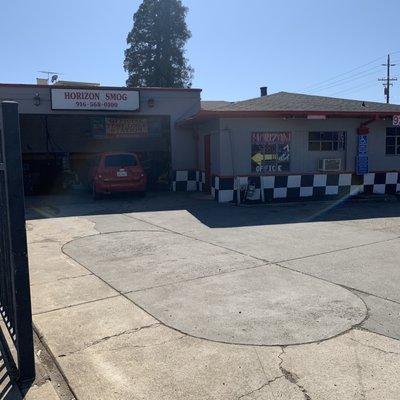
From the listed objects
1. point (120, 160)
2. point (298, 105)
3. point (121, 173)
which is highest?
point (298, 105)

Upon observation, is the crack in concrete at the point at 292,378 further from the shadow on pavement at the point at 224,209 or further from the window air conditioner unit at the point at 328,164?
the window air conditioner unit at the point at 328,164

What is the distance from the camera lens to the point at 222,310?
4602 millimetres

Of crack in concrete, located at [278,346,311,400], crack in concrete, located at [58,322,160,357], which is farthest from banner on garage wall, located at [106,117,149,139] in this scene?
crack in concrete, located at [278,346,311,400]

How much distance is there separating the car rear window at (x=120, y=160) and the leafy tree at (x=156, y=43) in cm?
2652

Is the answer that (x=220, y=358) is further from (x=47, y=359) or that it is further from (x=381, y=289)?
(x=381, y=289)

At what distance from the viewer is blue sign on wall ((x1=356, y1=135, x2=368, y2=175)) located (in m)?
14.7

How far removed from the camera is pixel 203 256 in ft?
22.8

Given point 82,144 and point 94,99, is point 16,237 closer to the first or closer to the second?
point 94,99

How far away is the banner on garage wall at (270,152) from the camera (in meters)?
14.0

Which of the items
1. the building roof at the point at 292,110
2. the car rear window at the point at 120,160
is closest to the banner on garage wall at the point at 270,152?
the building roof at the point at 292,110

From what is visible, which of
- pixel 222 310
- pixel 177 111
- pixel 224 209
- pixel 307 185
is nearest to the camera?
pixel 222 310

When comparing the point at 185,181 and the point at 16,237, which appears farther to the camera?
the point at 185,181

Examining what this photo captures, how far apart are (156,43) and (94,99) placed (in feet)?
86.8

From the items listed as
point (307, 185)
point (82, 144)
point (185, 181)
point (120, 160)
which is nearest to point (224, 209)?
point (307, 185)
